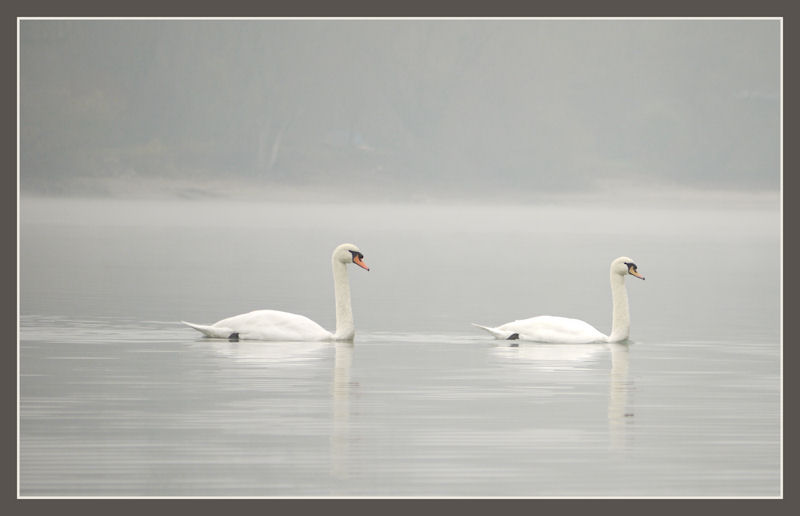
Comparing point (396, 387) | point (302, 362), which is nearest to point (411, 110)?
point (302, 362)

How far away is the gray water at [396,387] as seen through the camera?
9297 millimetres

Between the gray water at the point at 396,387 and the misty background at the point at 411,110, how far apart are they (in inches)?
1086

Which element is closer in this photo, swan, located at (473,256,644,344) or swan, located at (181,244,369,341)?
swan, located at (181,244,369,341)

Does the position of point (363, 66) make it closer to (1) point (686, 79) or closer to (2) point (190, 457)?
(1) point (686, 79)

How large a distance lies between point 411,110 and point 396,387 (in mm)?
53210

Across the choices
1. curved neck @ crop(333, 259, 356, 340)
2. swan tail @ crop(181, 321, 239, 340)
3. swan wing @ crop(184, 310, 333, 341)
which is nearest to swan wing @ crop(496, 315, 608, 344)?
curved neck @ crop(333, 259, 356, 340)

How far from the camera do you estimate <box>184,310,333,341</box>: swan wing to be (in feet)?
50.1

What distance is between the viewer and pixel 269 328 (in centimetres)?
1525

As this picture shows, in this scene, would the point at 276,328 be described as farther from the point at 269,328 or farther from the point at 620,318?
the point at 620,318

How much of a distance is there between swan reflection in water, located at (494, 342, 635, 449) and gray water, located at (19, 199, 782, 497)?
0.11ft

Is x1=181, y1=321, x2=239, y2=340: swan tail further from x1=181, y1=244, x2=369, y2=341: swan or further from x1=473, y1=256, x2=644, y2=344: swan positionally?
x1=473, y1=256, x2=644, y2=344: swan

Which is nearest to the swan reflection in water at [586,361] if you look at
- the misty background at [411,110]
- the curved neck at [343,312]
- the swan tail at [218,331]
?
the curved neck at [343,312]

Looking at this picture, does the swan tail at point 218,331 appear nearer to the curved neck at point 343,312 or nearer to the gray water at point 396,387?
the gray water at point 396,387

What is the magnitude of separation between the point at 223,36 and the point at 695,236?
1000 inches
